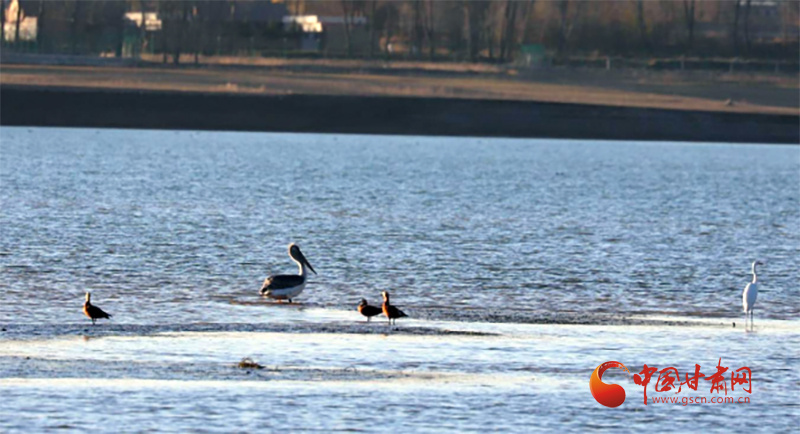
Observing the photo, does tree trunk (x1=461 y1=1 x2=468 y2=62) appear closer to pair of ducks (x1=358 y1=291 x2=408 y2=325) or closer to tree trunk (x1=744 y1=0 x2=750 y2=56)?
tree trunk (x1=744 y1=0 x2=750 y2=56)

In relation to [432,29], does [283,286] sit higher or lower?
lower

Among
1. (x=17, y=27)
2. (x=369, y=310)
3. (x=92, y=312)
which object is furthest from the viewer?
(x=17, y=27)

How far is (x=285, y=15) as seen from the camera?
139 m

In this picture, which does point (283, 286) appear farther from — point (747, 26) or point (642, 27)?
point (747, 26)

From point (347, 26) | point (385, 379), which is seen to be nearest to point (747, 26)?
point (347, 26)

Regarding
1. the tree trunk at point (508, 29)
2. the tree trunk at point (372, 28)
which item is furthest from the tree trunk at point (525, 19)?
the tree trunk at point (372, 28)

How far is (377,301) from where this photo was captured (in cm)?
2033

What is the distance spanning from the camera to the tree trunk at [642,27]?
125 metres

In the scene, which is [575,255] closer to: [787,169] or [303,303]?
[303,303]

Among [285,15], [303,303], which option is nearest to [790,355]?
[303,303]

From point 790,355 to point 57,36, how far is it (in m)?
115

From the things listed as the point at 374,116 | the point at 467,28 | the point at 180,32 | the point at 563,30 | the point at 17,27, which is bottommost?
the point at 374,116

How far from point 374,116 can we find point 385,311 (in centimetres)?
6566
